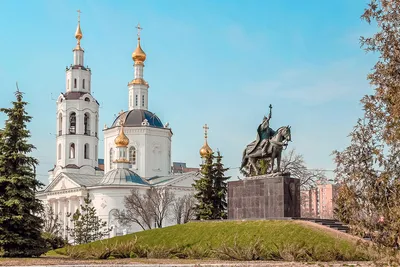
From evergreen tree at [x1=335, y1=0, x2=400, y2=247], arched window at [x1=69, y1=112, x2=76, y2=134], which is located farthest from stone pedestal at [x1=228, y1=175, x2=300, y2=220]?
arched window at [x1=69, y1=112, x2=76, y2=134]

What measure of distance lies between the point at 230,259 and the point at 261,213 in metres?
7.29

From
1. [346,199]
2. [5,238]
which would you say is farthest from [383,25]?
[5,238]

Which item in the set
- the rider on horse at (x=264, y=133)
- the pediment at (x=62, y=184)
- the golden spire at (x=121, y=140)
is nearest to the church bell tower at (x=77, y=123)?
the pediment at (x=62, y=184)

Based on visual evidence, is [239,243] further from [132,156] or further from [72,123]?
[72,123]

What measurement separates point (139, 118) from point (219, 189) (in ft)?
94.3

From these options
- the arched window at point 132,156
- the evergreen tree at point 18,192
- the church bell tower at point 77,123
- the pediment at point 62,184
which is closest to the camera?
the evergreen tree at point 18,192

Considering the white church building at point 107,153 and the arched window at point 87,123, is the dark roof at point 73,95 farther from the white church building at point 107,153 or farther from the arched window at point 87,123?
the arched window at point 87,123

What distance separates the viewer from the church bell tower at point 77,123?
72750 mm

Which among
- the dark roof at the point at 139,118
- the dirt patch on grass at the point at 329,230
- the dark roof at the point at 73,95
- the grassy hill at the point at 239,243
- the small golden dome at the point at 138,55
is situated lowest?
the grassy hill at the point at 239,243

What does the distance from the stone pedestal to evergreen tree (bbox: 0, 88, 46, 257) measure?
9.45 meters

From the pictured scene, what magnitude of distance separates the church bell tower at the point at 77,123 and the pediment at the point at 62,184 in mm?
2280

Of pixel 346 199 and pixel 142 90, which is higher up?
pixel 142 90

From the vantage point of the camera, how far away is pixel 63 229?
6456 centimetres

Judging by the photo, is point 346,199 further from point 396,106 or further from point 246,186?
point 246,186
